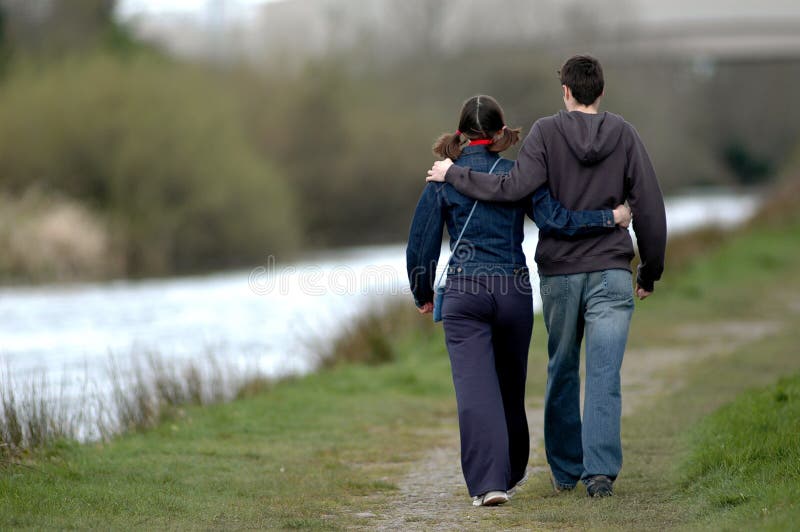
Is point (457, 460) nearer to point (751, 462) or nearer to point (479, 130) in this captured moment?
point (751, 462)

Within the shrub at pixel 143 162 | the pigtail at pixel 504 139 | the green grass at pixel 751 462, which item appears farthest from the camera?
the shrub at pixel 143 162

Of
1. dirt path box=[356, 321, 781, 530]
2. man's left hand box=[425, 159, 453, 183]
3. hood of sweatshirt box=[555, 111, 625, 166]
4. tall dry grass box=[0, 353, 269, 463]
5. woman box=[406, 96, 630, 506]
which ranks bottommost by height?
dirt path box=[356, 321, 781, 530]

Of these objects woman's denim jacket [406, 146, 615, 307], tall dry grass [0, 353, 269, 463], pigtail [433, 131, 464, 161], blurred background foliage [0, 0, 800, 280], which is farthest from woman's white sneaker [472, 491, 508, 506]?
blurred background foliage [0, 0, 800, 280]

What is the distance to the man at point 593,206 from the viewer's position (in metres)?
5.96

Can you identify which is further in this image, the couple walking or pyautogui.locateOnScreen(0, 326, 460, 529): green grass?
the couple walking

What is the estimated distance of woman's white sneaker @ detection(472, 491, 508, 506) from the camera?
592cm

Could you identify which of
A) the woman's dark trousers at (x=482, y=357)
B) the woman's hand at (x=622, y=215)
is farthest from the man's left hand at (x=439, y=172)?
the woman's hand at (x=622, y=215)

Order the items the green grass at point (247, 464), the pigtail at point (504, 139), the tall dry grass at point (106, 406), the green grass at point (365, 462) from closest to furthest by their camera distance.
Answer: the green grass at point (365, 462) < the green grass at point (247, 464) < the pigtail at point (504, 139) < the tall dry grass at point (106, 406)

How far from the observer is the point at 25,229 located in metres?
27.3

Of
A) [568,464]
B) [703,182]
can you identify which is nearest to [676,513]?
[568,464]

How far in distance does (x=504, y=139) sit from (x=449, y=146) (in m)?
0.27

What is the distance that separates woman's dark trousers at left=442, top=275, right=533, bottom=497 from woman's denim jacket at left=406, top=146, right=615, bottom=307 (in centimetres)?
8

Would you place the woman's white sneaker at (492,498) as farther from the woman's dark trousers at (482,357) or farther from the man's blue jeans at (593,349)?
the man's blue jeans at (593,349)

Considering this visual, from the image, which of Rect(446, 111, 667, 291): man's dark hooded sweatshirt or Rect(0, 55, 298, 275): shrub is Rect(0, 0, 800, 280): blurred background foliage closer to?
Rect(0, 55, 298, 275): shrub
